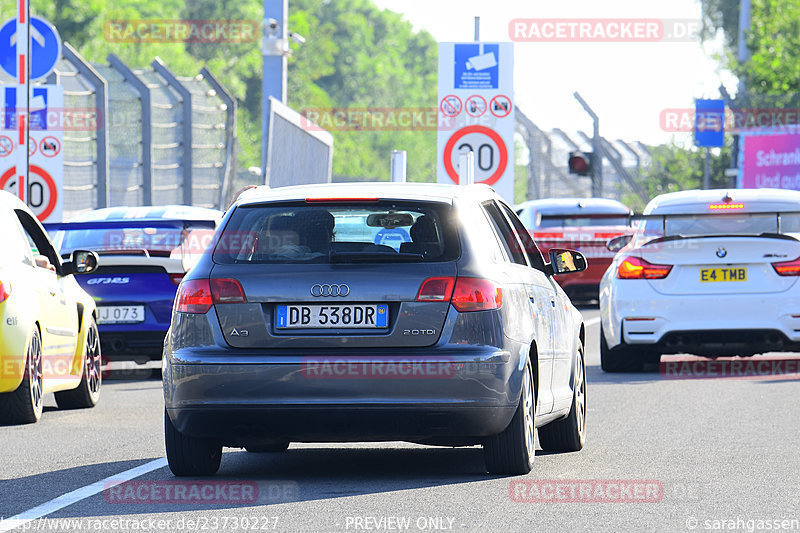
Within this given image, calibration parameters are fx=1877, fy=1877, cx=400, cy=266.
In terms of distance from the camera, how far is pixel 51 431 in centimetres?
1180

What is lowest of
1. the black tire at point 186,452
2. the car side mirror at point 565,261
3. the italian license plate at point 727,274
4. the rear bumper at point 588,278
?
the rear bumper at point 588,278

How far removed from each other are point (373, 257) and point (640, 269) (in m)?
7.18

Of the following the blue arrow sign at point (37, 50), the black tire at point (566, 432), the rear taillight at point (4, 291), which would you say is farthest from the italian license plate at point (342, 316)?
the blue arrow sign at point (37, 50)

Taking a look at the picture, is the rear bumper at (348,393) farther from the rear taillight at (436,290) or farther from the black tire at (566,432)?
the black tire at (566,432)

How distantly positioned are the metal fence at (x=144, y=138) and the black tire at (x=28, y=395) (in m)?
11.0

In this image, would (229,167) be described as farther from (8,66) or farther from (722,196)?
(722,196)

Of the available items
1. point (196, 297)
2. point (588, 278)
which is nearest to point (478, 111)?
point (588, 278)

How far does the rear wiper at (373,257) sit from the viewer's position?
29.3ft

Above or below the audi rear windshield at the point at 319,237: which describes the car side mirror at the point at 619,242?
below

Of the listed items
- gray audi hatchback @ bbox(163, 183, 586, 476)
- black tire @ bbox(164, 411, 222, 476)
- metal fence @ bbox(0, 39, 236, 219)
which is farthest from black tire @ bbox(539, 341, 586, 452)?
metal fence @ bbox(0, 39, 236, 219)

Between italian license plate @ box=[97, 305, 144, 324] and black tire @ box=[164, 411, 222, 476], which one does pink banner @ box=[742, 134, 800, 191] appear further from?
black tire @ box=[164, 411, 222, 476]

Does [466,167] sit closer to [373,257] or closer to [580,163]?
[373,257]

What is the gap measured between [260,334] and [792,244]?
7699mm

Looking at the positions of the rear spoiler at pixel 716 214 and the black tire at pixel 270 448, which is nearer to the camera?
the black tire at pixel 270 448
